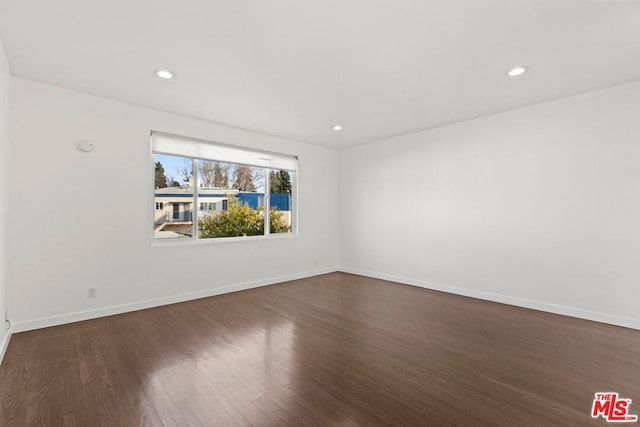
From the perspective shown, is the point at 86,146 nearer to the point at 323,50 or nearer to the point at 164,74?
the point at 164,74

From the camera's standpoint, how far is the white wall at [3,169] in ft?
8.21

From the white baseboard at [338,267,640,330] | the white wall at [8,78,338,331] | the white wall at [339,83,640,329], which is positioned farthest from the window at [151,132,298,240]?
the white baseboard at [338,267,640,330]

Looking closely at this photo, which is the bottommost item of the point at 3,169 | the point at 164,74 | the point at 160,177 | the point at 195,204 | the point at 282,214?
the point at 282,214

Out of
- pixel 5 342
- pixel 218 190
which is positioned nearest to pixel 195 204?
pixel 218 190

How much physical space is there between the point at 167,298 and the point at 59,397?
2.00m

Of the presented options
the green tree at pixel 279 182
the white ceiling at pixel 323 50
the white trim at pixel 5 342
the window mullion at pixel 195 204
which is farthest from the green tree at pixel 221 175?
the white trim at pixel 5 342

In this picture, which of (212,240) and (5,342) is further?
(212,240)

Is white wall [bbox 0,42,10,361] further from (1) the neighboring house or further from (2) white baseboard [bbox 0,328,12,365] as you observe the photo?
(1) the neighboring house

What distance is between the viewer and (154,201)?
3863 millimetres

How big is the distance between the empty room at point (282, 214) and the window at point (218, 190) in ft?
0.11

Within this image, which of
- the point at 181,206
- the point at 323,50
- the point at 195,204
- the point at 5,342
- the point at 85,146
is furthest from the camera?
the point at 195,204

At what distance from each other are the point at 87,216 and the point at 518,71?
4909 millimetres

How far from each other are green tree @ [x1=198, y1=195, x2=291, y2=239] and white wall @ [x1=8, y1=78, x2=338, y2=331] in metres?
0.27

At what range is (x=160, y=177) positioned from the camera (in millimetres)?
3963
